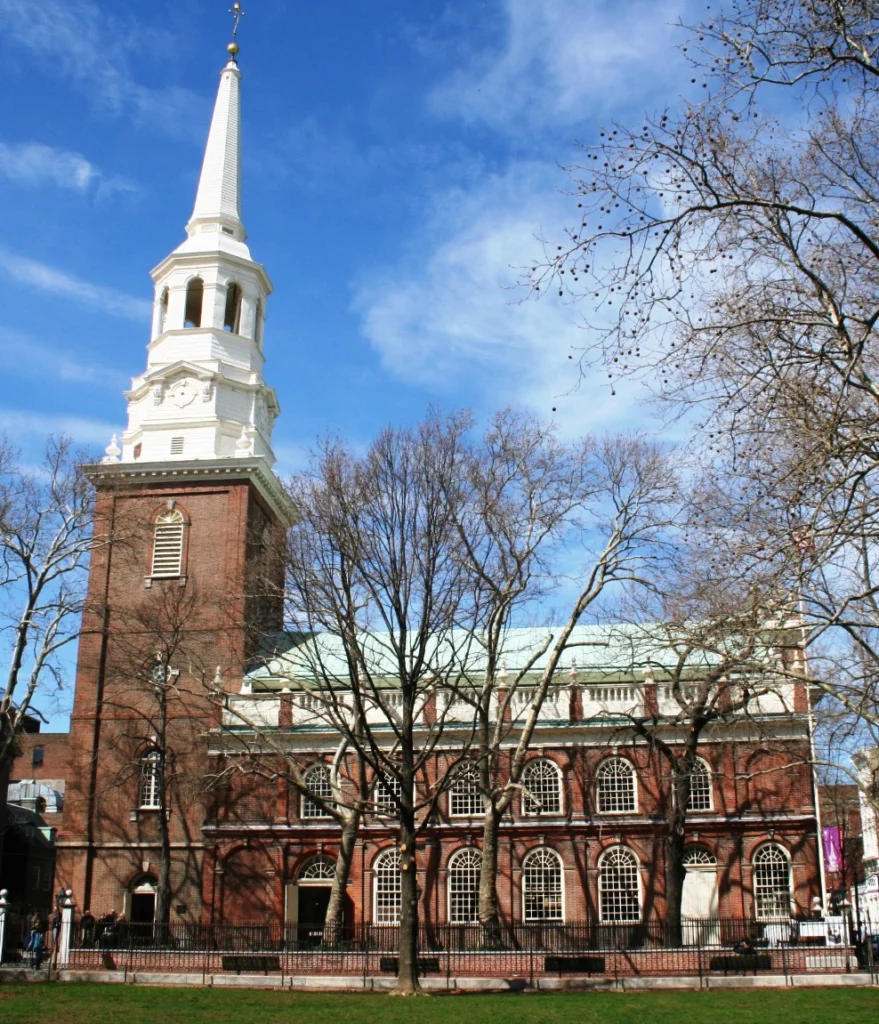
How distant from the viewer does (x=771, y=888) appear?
122 feet

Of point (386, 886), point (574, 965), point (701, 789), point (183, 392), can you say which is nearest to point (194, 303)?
point (183, 392)

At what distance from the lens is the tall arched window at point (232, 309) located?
45.7 m

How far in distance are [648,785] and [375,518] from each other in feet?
57.1

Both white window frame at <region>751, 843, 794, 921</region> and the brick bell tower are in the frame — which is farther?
the brick bell tower

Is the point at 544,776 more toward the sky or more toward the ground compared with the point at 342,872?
more toward the sky

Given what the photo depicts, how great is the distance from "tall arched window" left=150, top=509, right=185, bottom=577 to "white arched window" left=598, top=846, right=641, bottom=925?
18483 millimetres

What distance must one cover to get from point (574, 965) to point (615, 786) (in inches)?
517

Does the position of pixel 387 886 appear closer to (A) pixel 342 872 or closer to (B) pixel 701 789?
(A) pixel 342 872

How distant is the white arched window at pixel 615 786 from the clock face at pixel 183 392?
67.2 ft

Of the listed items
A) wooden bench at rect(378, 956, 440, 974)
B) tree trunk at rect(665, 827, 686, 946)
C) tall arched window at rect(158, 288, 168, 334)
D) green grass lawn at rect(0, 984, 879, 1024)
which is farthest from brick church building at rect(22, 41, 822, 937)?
green grass lawn at rect(0, 984, 879, 1024)

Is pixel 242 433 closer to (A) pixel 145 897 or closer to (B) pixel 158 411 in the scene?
(B) pixel 158 411

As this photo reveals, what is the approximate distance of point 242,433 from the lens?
44.2m

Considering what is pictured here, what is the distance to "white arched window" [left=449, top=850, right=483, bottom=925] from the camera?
38188mm

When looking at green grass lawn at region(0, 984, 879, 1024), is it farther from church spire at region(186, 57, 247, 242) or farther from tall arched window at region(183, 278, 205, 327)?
church spire at region(186, 57, 247, 242)
